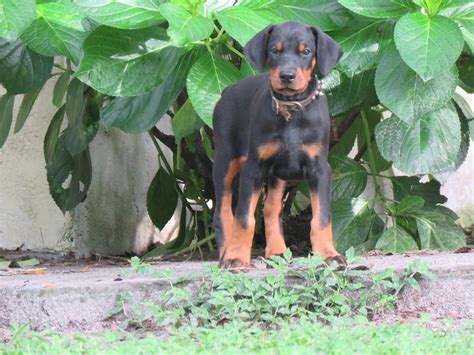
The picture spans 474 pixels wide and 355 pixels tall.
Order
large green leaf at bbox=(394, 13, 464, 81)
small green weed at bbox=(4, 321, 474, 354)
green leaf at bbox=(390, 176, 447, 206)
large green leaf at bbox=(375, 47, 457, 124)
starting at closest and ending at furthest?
small green weed at bbox=(4, 321, 474, 354), large green leaf at bbox=(394, 13, 464, 81), large green leaf at bbox=(375, 47, 457, 124), green leaf at bbox=(390, 176, 447, 206)

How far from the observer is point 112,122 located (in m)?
4.61

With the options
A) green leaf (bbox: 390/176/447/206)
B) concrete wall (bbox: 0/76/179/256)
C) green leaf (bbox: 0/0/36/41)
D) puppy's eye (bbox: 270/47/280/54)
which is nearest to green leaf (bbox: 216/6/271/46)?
puppy's eye (bbox: 270/47/280/54)

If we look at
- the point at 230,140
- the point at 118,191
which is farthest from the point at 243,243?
the point at 118,191

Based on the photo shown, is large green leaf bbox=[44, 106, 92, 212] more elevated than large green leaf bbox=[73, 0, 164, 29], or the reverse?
large green leaf bbox=[73, 0, 164, 29]

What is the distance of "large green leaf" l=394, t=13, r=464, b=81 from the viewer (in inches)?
153

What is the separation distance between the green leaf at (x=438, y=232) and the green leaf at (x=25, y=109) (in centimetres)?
204

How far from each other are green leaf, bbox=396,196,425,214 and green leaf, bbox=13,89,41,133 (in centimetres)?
194

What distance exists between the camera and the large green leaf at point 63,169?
516cm

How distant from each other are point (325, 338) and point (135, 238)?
332 cm

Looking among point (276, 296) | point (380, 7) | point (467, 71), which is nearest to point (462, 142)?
point (467, 71)

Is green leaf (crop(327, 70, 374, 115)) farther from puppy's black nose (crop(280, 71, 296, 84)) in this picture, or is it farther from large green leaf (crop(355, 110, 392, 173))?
puppy's black nose (crop(280, 71, 296, 84))

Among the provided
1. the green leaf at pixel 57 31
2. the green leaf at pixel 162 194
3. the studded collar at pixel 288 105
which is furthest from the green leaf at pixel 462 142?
the green leaf at pixel 57 31

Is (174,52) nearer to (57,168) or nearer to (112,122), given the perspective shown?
(112,122)

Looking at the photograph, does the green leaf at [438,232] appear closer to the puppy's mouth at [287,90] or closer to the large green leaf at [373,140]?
the large green leaf at [373,140]
